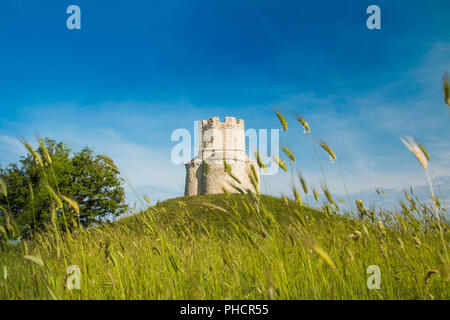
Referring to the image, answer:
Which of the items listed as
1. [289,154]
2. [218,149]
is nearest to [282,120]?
[289,154]

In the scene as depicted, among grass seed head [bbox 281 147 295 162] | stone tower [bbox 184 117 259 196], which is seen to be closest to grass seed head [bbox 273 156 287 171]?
grass seed head [bbox 281 147 295 162]

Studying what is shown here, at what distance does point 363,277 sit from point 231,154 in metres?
29.6

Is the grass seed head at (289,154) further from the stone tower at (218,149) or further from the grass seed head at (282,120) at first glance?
the stone tower at (218,149)

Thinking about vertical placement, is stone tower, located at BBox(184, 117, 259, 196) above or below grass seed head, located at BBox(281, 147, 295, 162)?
above

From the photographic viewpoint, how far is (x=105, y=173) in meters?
24.6

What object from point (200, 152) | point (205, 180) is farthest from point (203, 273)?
point (200, 152)

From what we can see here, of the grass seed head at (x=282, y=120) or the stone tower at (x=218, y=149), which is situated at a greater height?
the stone tower at (x=218, y=149)

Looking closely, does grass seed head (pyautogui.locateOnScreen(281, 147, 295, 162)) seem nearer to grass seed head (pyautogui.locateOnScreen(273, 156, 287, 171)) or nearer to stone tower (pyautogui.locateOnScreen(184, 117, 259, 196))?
grass seed head (pyautogui.locateOnScreen(273, 156, 287, 171))

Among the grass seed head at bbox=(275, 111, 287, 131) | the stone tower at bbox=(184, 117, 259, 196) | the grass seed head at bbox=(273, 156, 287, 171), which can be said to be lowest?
the grass seed head at bbox=(273, 156, 287, 171)

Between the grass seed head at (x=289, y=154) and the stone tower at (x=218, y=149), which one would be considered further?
the stone tower at (x=218, y=149)

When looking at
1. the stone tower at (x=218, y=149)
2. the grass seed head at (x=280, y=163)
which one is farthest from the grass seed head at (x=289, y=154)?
the stone tower at (x=218, y=149)

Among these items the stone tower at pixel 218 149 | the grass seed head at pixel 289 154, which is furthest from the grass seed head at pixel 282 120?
the stone tower at pixel 218 149

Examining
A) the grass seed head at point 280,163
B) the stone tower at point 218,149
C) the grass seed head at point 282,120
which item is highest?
the stone tower at point 218,149

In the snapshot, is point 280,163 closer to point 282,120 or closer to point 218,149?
point 282,120
